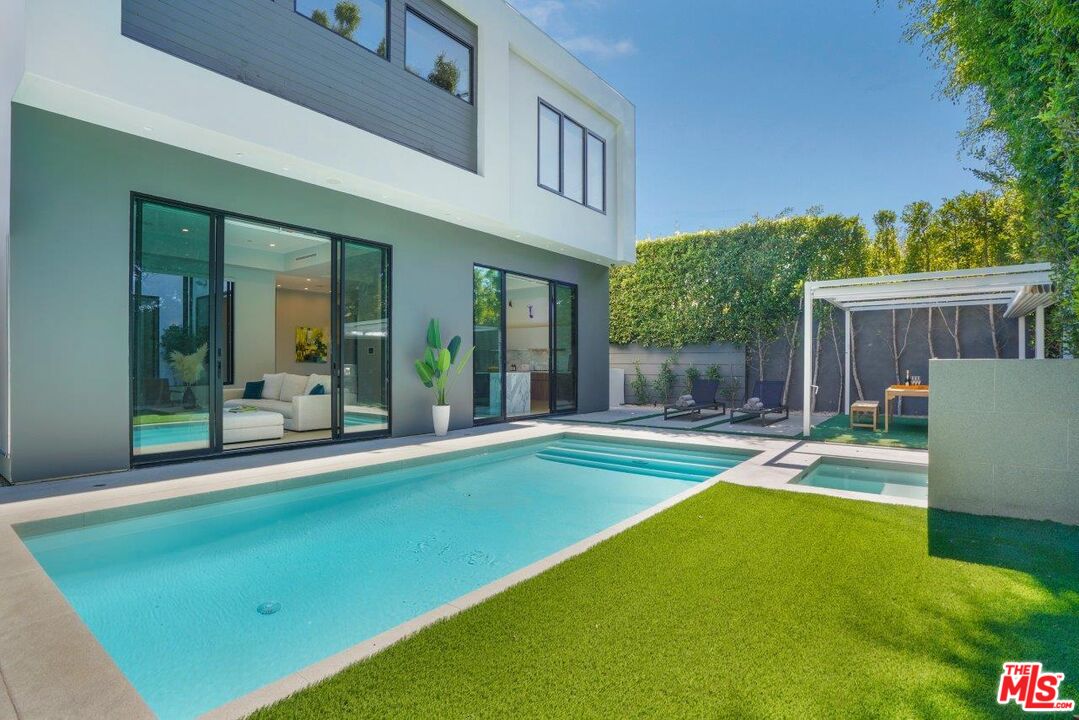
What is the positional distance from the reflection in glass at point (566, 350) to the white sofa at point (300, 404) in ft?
15.6

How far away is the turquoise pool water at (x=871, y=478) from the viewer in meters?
5.27

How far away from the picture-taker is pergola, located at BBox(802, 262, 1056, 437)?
632 cm

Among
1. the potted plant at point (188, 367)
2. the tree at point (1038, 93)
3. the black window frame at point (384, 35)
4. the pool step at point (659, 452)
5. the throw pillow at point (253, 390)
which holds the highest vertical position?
the black window frame at point (384, 35)

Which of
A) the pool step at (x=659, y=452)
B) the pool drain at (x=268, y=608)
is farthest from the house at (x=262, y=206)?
the pool drain at (x=268, y=608)

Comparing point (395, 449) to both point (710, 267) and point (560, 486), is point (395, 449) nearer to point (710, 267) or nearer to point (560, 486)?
point (560, 486)

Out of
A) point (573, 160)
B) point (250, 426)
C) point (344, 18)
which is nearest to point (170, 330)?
point (250, 426)

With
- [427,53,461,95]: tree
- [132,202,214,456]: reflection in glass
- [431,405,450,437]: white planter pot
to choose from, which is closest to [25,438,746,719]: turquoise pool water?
[132,202,214,456]: reflection in glass

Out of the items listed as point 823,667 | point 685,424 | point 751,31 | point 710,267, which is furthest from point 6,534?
point 751,31

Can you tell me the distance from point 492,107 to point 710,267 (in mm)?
6819

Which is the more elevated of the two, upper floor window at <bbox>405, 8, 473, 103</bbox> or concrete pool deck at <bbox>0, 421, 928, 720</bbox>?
upper floor window at <bbox>405, 8, 473, 103</bbox>

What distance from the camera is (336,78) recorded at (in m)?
6.75

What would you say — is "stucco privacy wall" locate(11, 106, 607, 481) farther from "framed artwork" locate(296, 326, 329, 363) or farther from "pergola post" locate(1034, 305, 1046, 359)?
"pergola post" locate(1034, 305, 1046, 359)

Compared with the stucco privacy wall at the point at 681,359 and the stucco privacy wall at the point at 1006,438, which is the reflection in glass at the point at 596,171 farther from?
the stucco privacy wall at the point at 1006,438

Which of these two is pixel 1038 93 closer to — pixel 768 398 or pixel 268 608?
pixel 268 608
